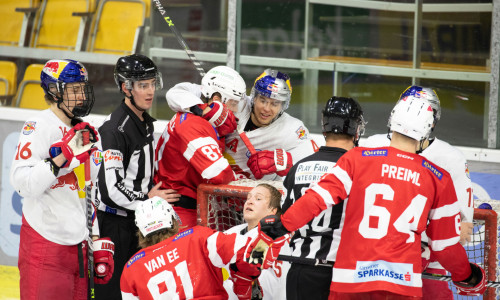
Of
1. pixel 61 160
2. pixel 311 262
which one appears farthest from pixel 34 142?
pixel 311 262

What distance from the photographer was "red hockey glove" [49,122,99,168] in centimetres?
317

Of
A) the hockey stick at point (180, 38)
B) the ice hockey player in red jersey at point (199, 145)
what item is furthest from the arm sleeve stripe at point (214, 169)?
the hockey stick at point (180, 38)

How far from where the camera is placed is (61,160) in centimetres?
317

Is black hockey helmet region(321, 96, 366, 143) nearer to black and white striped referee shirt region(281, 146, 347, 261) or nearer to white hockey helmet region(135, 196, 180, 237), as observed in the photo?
A: black and white striped referee shirt region(281, 146, 347, 261)

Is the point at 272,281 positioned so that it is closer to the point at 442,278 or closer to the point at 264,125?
the point at 442,278

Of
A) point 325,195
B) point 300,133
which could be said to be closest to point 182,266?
point 325,195

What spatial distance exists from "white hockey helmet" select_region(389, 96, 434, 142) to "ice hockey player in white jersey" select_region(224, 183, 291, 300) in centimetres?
82

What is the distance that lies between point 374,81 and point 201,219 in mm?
1692

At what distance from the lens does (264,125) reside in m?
4.09

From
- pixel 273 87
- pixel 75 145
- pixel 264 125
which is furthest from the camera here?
pixel 264 125

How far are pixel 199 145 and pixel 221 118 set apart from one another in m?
0.19

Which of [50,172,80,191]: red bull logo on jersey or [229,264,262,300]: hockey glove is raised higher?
[50,172,80,191]: red bull logo on jersey

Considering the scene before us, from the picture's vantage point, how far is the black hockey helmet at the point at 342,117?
3.11 m

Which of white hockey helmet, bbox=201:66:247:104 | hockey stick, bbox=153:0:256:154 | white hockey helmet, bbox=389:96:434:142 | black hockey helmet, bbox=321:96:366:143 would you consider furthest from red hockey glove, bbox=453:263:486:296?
hockey stick, bbox=153:0:256:154
